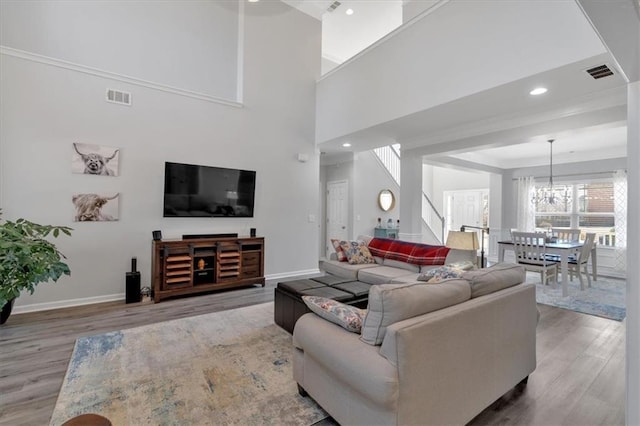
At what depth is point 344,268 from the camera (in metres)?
4.22

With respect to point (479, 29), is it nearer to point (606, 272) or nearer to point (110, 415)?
point (110, 415)

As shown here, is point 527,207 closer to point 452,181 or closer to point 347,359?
point 452,181

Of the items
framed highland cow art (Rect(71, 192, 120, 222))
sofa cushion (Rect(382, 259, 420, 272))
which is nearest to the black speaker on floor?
framed highland cow art (Rect(71, 192, 120, 222))

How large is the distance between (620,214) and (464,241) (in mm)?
5887

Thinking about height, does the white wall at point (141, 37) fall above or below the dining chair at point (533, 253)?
above

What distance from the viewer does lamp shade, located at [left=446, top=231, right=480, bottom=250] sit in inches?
116

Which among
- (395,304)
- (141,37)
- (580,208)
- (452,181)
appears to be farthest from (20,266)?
(452,181)

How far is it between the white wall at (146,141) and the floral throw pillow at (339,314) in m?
3.50

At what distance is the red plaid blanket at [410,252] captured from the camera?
3.91m

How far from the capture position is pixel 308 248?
600cm

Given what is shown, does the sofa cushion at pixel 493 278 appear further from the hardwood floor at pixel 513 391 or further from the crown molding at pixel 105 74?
the crown molding at pixel 105 74

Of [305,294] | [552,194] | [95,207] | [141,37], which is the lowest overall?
[305,294]

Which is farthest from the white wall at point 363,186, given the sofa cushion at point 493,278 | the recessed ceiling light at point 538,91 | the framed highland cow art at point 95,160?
the sofa cushion at point 493,278

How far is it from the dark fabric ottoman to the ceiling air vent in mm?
2997
